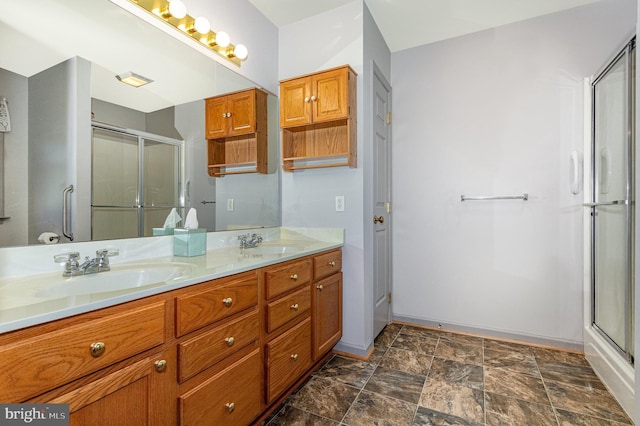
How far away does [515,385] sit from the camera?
1796mm

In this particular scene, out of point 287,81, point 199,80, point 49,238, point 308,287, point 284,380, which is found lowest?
point 284,380

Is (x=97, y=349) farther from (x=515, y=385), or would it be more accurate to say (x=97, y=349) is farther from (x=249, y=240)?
(x=515, y=385)

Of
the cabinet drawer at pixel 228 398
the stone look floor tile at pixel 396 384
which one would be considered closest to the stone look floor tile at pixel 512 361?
the stone look floor tile at pixel 396 384

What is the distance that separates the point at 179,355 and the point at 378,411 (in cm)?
110

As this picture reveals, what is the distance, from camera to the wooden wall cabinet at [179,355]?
0.70 metres

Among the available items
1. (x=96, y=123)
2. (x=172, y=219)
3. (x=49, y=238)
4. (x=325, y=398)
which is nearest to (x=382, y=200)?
(x=325, y=398)

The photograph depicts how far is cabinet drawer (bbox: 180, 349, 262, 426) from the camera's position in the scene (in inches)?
40.7

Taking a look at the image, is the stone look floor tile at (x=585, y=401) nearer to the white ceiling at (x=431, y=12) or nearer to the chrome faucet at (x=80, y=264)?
the chrome faucet at (x=80, y=264)

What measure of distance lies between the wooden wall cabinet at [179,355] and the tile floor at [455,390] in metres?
0.23

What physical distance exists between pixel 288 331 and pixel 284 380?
234 mm

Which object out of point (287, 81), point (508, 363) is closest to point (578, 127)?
point (508, 363)

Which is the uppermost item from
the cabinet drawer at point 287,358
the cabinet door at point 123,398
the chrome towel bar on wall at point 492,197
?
the chrome towel bar on wall at point 492,197

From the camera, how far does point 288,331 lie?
5.12 ft

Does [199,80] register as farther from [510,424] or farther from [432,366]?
[510,424]
